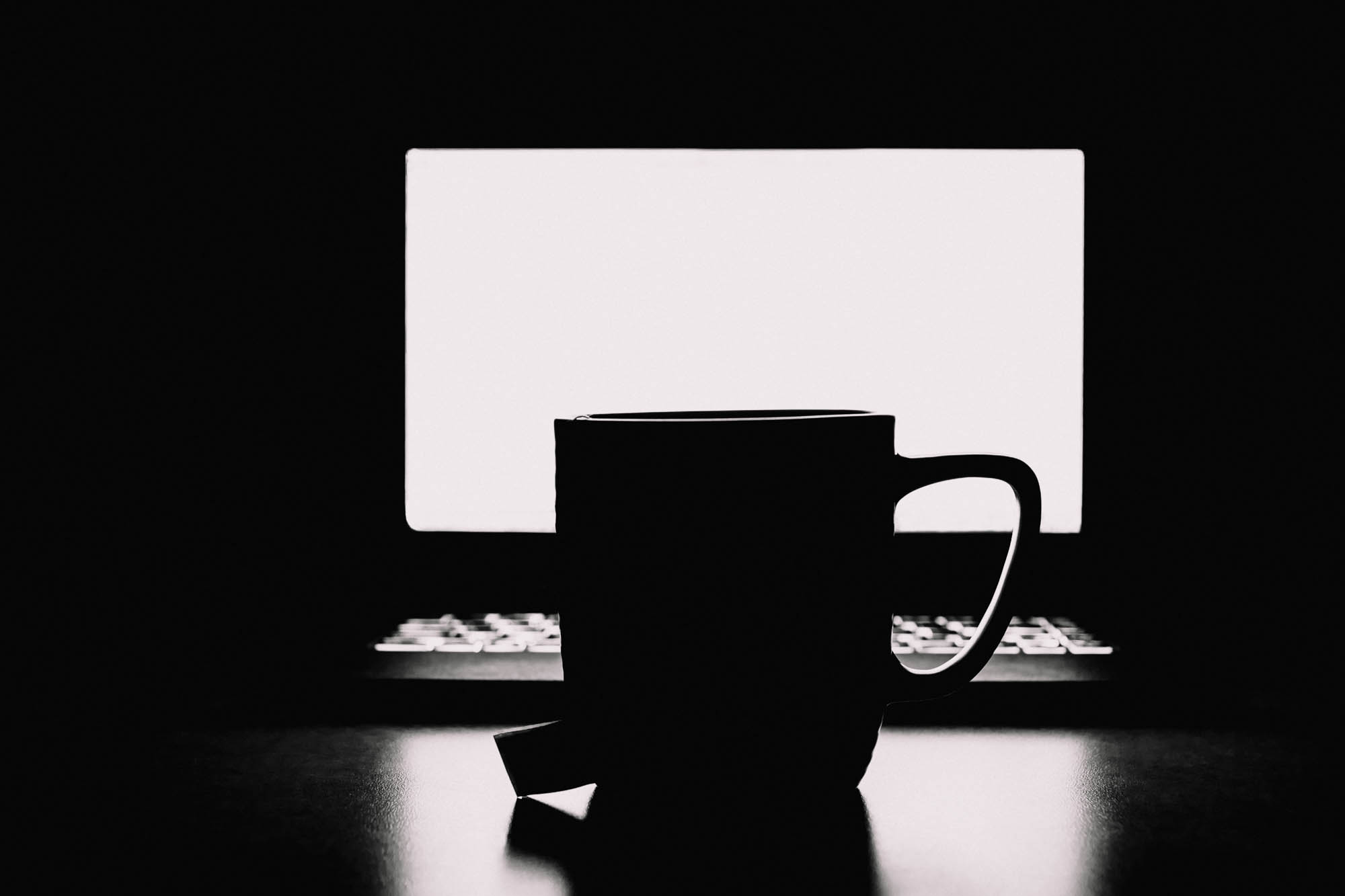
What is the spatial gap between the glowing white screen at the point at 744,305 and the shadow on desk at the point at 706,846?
43cm

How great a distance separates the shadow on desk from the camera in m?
0.32

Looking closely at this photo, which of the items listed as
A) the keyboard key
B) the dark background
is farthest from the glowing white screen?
the keyboard key

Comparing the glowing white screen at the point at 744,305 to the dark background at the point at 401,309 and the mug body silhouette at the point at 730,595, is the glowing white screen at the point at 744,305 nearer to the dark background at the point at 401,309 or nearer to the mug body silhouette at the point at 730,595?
the dark background at the point at 401,309

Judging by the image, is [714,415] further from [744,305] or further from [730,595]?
[744,305]

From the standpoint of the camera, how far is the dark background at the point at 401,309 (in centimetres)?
77

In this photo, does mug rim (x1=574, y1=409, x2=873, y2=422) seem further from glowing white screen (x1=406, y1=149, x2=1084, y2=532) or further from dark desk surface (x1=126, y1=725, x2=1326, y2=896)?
glowing white screen (x1=406, y1=149, x2=1084, y2=532)

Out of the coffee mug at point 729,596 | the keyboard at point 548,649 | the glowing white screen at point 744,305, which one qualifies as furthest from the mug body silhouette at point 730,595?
the glowing white screen at point 744,305

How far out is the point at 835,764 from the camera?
351 millimetres

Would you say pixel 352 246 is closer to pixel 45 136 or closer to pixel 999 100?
pixel 45 136

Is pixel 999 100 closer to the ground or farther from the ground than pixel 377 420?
farther from the ground

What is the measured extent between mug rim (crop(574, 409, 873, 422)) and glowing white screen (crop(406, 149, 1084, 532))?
0.35m

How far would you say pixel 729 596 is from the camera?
13.3 inches

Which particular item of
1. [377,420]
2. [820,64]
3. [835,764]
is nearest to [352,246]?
[377,420]

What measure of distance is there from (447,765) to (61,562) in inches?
19.9
